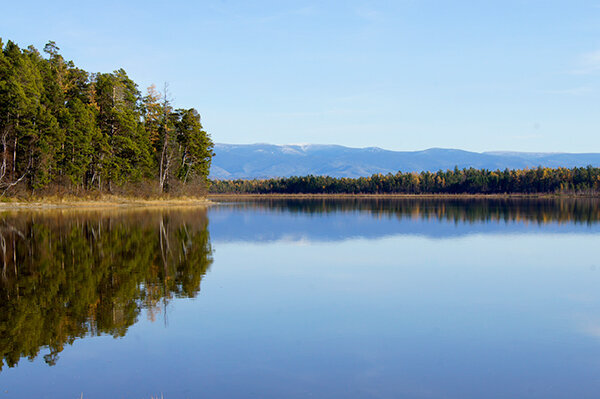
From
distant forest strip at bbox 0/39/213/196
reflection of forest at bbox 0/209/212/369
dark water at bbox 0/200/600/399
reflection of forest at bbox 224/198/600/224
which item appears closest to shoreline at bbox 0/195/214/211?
distant forest strip at bbox 0/39/213/196

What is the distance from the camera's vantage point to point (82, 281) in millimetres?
14281

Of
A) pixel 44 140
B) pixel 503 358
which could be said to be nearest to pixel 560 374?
pixel 503 358

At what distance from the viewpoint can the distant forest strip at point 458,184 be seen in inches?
5699

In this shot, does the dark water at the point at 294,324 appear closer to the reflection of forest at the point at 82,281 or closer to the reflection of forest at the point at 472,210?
the reflection of forest at the point at 82,281

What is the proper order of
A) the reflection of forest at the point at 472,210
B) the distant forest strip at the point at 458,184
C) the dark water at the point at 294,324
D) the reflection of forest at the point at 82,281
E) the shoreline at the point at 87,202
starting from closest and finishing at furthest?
1. the dark water at the point at 294,324
2. the reflection of forest at the point at 82,281
3. the reflection of forest at the point at 472,210
4. the shoreline at the point at 87,202
5. the distant forest strip at the point at 458,184

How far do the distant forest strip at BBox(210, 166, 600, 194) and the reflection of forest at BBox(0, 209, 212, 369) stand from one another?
468 feet

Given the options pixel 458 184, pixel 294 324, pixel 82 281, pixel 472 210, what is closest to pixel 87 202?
pixel 472 210

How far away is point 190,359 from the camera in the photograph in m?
8.37

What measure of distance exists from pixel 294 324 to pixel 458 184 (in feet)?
529

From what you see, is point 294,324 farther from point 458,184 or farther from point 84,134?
point 458,184

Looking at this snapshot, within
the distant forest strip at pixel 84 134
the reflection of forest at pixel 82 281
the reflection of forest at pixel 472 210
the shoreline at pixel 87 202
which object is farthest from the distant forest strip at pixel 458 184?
the reflection of forest at pixel 82 281

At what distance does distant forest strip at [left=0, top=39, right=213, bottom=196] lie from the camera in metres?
46.3

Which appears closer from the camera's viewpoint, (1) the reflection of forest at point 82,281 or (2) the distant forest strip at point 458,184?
(1) the reflection of forest at point 82,281

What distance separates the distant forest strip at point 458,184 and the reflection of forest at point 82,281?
142748 mm
